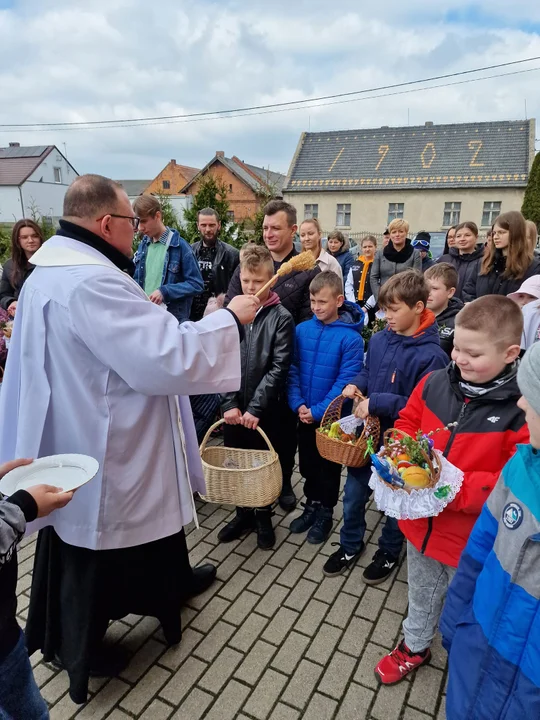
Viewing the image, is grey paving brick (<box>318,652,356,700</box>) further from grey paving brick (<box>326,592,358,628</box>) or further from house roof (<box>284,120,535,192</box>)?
house roof (<box>284,120,535,192</box>)

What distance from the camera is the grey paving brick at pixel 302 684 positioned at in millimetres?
2234

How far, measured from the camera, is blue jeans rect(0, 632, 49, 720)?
5.23ft

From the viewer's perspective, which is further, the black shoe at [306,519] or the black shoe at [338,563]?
the black shoe at [306,519]

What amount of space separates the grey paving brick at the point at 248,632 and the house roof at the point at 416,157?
103ft

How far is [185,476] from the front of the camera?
2.32m

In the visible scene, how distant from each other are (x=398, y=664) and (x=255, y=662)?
73 cm

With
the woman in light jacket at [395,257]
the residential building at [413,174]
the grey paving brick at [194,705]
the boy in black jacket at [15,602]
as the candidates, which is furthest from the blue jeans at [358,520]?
the residential building at [413,174]

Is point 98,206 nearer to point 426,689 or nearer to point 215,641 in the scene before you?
point 215,641

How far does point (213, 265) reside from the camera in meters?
5.36

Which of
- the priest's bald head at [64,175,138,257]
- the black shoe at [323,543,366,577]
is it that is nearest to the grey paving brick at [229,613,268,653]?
the black shoe at [323,543,366,577]

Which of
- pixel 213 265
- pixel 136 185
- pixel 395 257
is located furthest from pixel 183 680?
pixel 136 185

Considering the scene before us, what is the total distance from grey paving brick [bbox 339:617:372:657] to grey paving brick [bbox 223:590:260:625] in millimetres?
570

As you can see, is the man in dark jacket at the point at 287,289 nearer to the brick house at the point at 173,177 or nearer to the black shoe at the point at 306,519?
the black shoe at the point at 306,519

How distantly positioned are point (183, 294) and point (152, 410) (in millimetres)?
2457
